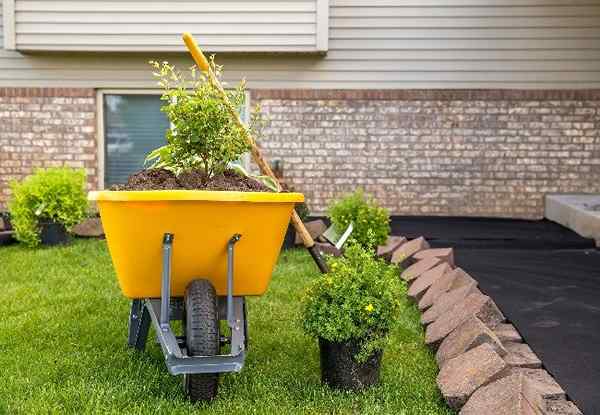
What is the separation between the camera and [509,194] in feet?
29.1

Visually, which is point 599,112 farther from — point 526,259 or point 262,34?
point 262,34

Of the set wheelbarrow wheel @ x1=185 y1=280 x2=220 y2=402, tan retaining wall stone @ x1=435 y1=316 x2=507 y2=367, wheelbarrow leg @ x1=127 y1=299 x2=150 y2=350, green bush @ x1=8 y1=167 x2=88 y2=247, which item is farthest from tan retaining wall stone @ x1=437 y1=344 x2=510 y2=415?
green bush @ x1=8 y1=167 x2=88 y2=247

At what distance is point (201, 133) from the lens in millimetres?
3270

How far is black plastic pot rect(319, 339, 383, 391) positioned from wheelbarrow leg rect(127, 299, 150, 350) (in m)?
1.03

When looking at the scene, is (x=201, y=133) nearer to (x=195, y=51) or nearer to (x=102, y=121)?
(x=195, y=51)

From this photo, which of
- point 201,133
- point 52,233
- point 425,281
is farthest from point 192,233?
point 52,233

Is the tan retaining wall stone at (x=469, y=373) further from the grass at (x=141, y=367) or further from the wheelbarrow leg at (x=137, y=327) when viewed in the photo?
the wheelbarrow leg at (x=137, y=327)

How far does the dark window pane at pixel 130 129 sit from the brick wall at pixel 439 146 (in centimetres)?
133

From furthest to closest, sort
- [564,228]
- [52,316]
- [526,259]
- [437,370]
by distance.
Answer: [564,228], [526,259], [52,316], [437,370]

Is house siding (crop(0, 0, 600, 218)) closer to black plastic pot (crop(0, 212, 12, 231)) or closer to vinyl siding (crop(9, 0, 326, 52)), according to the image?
vinyl siding (crop(9, 0, 326, 52))

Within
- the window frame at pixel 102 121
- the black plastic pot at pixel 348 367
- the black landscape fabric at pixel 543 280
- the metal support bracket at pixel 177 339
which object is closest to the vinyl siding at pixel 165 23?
the window frame at pixel 102 121

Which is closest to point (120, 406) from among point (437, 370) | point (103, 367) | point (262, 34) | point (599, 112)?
point (103, 367)

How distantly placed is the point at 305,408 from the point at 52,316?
2191 millimetres

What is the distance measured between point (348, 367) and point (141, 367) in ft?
3.55
